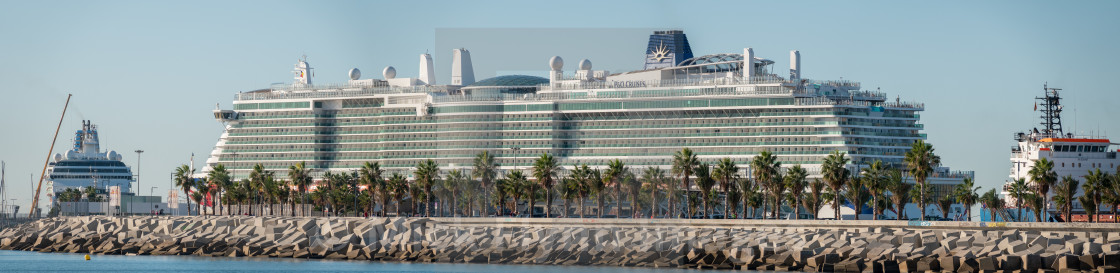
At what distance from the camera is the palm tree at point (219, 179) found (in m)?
115

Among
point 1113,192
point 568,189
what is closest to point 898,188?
point 1113,192

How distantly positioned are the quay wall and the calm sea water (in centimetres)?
208

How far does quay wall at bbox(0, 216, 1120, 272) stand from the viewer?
64.1 m

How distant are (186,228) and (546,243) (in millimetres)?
27287

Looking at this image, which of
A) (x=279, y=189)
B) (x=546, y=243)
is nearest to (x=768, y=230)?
(x=546, y=243)

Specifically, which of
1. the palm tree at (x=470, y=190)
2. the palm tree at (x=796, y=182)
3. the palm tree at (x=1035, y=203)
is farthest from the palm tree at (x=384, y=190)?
the palm tree at (x=1035, y=203)

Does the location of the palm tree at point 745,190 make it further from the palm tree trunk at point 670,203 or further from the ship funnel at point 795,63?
the ship funnel at point 795,63

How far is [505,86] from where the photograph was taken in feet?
368

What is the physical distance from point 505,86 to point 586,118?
24.9ft

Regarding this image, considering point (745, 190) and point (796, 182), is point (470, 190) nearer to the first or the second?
point (745, 190)

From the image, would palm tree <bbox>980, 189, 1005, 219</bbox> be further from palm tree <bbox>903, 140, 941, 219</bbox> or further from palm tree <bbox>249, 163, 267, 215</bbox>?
palm tree <bbox>249, 163, 267, 215</bbox>

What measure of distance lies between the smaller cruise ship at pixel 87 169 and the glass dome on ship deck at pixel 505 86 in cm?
7116

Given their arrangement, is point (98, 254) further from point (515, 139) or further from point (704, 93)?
point (704, 93)

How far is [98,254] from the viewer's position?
3501 inches
